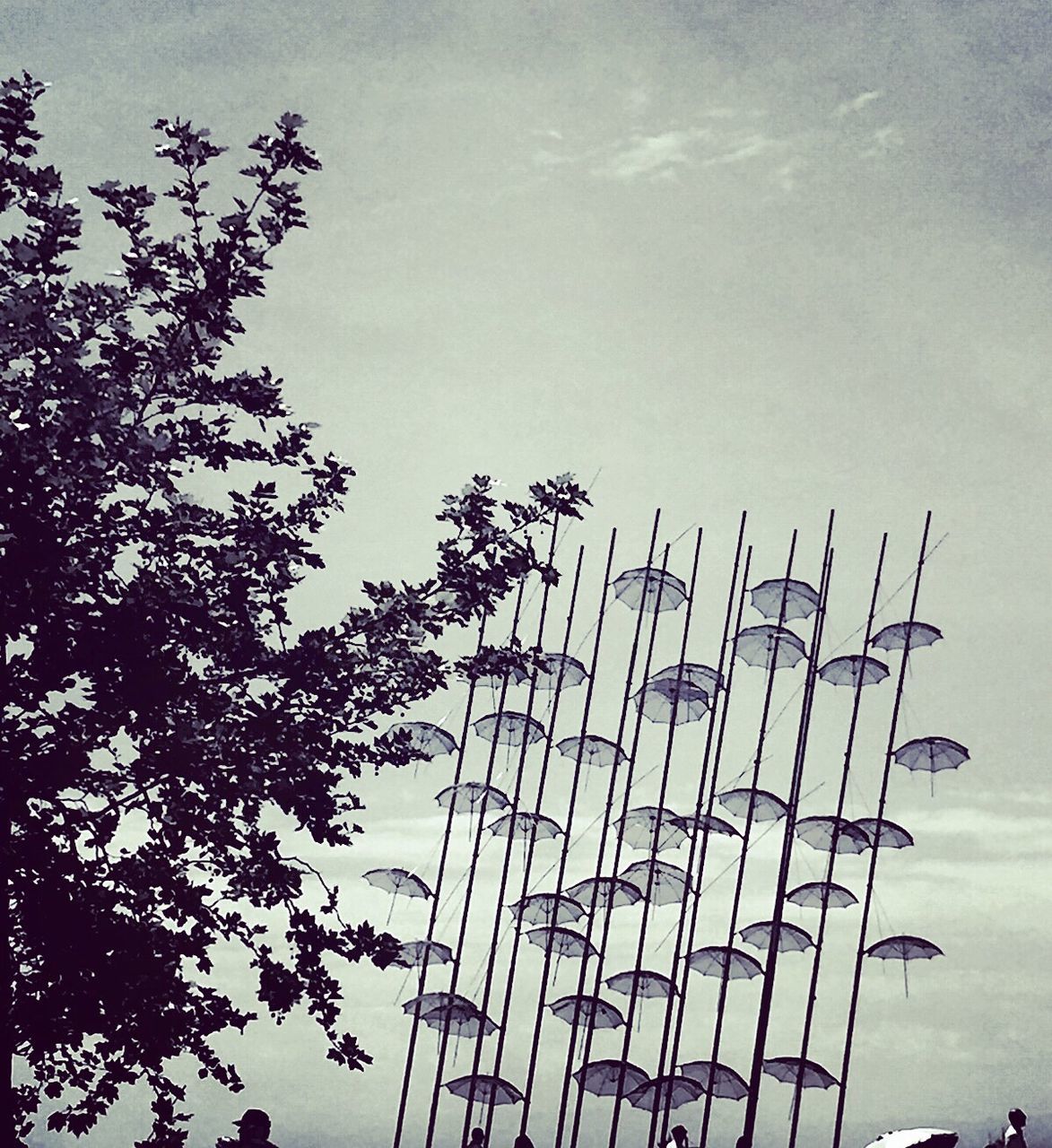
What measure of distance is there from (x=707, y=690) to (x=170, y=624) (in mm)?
14024

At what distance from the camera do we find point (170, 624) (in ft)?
35.4

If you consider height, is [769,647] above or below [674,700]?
above

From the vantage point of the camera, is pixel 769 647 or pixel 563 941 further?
pixel 769 647

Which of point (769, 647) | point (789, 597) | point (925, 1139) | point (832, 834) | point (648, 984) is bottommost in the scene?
point (925, 1139)

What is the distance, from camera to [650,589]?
2389cm

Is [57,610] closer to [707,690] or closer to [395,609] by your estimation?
[395,609]

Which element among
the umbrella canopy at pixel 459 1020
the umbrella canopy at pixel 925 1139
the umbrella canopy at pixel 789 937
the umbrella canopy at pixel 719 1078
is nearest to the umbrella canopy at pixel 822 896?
the umbrella canopy at pixel 789 937

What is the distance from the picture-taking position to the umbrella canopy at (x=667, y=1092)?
2245 cm

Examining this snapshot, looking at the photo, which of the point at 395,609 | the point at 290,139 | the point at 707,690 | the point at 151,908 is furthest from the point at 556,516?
the point at 707,690

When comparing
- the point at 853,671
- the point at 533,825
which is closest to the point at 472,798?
the point at 533,825

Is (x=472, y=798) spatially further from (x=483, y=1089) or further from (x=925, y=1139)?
(x=925, y=1139)

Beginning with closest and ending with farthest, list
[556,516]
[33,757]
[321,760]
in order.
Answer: [33,757]
[321,760]
[556,516]

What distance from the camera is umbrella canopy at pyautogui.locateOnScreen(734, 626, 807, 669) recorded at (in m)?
23.4

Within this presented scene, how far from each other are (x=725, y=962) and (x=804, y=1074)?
6.37 feet
